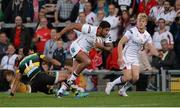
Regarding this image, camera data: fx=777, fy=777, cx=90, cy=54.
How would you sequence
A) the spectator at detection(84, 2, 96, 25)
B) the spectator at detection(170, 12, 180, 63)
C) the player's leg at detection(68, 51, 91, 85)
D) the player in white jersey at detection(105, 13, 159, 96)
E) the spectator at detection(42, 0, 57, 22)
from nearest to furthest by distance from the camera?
the player's leg at detection(68, 51, 91, 85) → the player in white jersey at detection(105, 13, 159, 96) → the spectator at detection(170, 12, 180, 63) → the spectator at detection(84, 2, 96, 25) → the spectator at detection(42, 0, 57, 22)

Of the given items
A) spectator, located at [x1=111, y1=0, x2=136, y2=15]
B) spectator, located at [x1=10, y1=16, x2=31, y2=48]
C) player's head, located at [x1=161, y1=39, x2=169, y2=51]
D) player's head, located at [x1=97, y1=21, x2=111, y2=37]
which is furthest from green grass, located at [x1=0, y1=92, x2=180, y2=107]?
spectator, located at [x1=10, y1=16, x2=31, y2=48]

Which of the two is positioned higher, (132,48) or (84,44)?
(84,44)

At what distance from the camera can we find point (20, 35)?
2477 cm

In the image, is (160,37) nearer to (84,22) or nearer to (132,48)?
(84,22)

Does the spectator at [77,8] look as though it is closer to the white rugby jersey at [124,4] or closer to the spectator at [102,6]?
the spectator at [102,6]

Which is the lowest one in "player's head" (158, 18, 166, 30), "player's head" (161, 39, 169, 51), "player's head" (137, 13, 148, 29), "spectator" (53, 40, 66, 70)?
"spectator" (53, 40, 66, 70)

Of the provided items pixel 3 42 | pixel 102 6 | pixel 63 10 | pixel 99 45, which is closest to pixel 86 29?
pixel 99 45

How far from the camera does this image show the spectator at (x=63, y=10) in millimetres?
24812

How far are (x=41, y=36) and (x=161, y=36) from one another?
3.86 m

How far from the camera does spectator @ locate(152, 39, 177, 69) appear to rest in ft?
75.3

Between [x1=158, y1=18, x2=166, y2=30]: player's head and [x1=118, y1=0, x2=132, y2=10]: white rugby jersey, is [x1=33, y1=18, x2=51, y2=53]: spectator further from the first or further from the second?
[x1=158, y1=18, x2=166, y2=30]: player's head

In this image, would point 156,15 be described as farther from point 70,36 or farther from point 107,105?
point 107,105

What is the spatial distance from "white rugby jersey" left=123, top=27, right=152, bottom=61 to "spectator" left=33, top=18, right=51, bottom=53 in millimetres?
5107

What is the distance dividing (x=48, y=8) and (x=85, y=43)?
6182 millimetres
